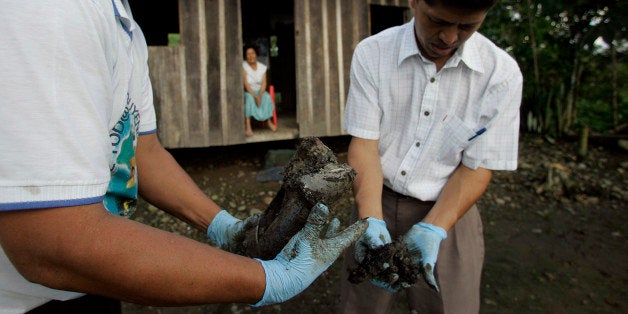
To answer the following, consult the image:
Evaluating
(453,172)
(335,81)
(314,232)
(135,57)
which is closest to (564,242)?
(453,172)

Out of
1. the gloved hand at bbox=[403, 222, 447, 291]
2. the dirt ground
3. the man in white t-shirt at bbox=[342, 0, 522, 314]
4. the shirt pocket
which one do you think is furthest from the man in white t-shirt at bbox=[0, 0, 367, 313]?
the dirt ground

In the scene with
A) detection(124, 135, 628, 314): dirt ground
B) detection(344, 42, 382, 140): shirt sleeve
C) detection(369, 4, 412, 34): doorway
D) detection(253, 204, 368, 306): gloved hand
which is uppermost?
detection(369, 4, 412, 34): doorway

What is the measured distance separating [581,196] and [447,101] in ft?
16.6

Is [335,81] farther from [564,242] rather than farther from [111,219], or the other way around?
[111,219]

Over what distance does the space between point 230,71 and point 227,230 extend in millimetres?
5091

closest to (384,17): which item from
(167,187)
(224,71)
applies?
(224,71)

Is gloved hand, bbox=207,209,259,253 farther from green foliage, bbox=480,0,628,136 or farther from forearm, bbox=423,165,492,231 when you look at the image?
green foliage, bbox=480,0,628,136

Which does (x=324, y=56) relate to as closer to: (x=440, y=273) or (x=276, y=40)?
(x=440, y=273)

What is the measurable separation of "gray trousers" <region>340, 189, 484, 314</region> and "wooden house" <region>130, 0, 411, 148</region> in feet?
15.2

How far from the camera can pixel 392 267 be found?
6.22ft

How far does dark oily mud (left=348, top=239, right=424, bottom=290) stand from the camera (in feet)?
6.26

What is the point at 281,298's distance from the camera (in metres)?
1.25

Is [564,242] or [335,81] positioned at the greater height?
[335,81]

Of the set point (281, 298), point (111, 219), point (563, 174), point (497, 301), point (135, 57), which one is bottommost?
point (497, 301)
